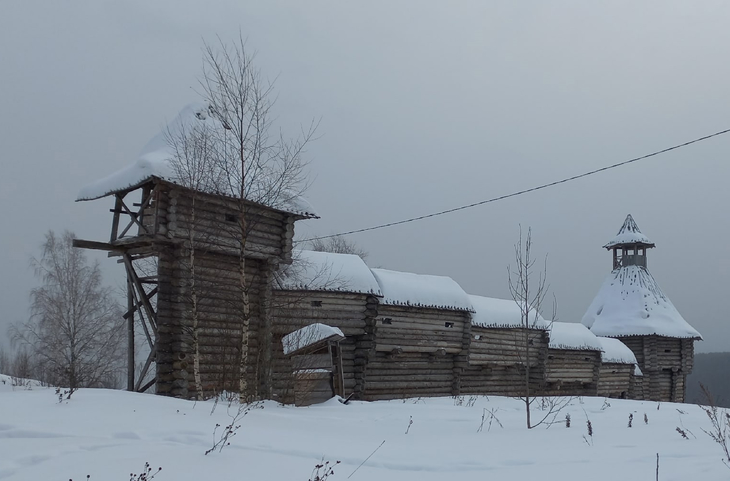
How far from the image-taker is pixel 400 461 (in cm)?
587

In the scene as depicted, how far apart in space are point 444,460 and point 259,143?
7.45 meters

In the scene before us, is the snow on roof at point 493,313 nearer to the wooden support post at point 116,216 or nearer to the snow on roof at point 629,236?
the wooden support post at point 116,216

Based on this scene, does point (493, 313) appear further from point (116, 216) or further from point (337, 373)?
point (116, 216)

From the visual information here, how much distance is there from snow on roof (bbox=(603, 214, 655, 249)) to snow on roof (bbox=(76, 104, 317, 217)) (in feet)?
93.8

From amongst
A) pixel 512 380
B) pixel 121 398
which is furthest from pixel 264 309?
pixel 512 380

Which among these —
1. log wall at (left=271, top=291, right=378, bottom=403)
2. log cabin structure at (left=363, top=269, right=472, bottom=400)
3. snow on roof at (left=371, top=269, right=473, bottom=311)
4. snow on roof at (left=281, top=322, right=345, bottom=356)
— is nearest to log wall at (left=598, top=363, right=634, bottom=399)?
log cabin structure at (left=363, top=269, right=472, bottom=400)

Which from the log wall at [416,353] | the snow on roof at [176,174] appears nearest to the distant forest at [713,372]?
the log wall at [416,353]

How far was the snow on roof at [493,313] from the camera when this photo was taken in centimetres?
2266

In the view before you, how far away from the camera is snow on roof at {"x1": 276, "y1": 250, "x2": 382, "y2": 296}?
17.1 meters

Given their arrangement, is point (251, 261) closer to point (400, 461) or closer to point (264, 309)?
point (264, 309)

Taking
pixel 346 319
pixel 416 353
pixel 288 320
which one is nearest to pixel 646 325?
pixel 416 353

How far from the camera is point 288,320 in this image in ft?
51.9

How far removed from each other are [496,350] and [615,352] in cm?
1104

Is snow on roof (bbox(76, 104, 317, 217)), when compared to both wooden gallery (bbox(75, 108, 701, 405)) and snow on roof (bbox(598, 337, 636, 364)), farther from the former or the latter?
snow on roof (bbox(598, 337, 636, 364))
